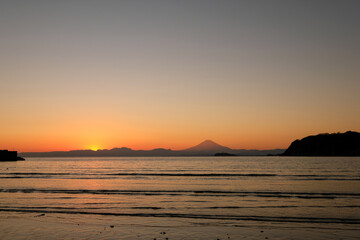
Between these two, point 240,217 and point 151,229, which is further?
point 240,217

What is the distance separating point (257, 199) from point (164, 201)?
8872mm

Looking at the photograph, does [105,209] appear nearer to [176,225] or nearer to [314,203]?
[176,225]

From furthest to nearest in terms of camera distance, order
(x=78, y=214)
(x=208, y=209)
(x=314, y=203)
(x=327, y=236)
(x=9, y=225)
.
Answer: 1. (x=314, y=203)
2. (x=208, y=209)
3. (x=78, y=214)
4. (x=9, y=225)
5. (x=327, y=236)

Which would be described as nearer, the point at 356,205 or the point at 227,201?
the point at 356,205

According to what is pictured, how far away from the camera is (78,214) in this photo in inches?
943

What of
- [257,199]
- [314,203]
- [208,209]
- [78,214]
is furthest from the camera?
[257,199]

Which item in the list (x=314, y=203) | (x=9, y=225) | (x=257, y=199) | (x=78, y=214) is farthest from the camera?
(x=257, y=199)

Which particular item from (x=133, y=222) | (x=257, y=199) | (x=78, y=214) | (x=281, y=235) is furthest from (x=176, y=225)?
(x=257, y=199)

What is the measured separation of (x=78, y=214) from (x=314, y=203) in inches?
777

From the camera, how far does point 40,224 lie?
2050 cm

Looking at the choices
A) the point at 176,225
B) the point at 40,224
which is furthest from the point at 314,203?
the point at 40,224

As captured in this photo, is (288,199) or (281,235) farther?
(288,199)

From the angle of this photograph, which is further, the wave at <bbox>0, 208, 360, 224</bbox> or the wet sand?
the wave at <bbox>0, 208, 360, 224</bbox>

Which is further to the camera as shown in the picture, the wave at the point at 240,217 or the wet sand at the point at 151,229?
the wave at the point at 240,217
